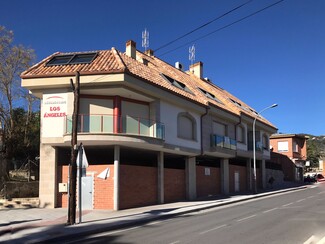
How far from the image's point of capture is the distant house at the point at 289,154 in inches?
2233

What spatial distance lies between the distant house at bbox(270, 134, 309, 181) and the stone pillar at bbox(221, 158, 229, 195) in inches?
917

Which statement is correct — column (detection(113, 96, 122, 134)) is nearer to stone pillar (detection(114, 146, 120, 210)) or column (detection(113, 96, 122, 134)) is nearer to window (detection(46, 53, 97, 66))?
stone pillar (detection(114, 146, 120, 210))

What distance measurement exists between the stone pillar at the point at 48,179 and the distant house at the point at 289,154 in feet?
130

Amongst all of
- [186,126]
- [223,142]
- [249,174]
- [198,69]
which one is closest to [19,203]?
[186,126]

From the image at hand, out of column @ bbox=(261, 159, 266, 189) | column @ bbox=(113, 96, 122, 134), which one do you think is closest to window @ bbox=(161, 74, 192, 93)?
column @ bbox=(113, 96, 122, 134)

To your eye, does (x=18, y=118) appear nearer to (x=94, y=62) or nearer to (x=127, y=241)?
(x=94, y=62)

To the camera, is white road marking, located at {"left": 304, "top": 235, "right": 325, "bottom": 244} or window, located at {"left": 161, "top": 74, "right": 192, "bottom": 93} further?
window, located at {"left": 161, "top": 74, "right": 192, "bottom": 93}

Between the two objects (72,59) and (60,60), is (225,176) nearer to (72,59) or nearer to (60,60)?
(72,59)

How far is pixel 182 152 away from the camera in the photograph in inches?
1072

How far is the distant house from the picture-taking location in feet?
186

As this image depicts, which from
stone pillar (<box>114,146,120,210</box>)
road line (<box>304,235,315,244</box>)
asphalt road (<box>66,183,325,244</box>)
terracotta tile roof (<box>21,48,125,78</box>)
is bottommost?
asphalt road (<box>66,183,325,244</box>)

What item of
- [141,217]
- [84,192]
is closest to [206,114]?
[84,192]

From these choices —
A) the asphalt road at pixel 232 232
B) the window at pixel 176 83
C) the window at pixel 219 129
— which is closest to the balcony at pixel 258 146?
the window at pixel 219 129

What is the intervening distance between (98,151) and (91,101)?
3473 mm
